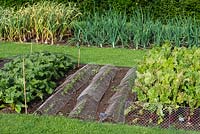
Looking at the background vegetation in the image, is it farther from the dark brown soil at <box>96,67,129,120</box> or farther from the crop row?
the dark brown soil at <box>96,67,129,120</box>

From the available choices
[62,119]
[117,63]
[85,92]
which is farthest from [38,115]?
[117,63]

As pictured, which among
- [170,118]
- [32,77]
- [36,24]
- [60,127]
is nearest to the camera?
[60,127]

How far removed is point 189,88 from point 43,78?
183 cm

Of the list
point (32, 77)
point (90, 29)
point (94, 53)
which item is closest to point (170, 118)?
point (32, 77)

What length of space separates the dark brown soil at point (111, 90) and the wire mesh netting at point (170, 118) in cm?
35

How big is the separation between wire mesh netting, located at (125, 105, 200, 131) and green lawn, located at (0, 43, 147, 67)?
2.46 meters

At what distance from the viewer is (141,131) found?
4.77 m

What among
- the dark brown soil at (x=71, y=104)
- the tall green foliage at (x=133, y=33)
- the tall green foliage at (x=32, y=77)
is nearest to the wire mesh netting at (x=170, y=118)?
the dark brown soil at (x=71, y=104)

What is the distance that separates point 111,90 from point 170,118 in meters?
1.22

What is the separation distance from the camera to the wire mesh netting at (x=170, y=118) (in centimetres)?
502

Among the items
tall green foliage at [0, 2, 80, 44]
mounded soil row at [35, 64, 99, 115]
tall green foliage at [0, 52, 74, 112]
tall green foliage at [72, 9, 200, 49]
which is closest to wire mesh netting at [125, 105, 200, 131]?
mounded soil row at [35, 64, 99, 115]

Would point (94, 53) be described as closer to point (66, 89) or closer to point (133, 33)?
point (133, 33)

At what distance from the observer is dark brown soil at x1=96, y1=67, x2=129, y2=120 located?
215 inches

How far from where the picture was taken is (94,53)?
28.0 ft
